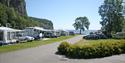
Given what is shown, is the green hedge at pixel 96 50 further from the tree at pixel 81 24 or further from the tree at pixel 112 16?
the tree at pixel 81 24

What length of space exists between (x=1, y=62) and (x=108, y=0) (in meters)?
63.0

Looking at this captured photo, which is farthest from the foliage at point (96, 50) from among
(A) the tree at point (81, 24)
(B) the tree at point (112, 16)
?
(A) the tree at point (81, 24)

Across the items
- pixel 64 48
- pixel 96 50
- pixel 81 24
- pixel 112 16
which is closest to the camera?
pixel 96 50

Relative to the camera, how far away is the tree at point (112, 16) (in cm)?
7688

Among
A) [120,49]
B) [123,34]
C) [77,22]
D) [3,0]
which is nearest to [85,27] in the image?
[77,22]

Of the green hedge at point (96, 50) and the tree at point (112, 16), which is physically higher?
the tree at point (112, 16)

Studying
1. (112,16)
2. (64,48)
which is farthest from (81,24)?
(64,48)

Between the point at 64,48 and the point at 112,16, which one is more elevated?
the point at 112,16

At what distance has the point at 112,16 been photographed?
7731cm

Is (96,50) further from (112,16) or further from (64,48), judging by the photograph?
(112,16)

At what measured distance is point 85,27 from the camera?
507ft

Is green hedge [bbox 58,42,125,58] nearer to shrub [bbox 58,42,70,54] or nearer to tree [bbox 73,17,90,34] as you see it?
shrub [bbox 58,42,70,54]

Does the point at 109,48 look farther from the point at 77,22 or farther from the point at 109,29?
the point at 77,22

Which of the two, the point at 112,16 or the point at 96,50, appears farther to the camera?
the point at 112,16
